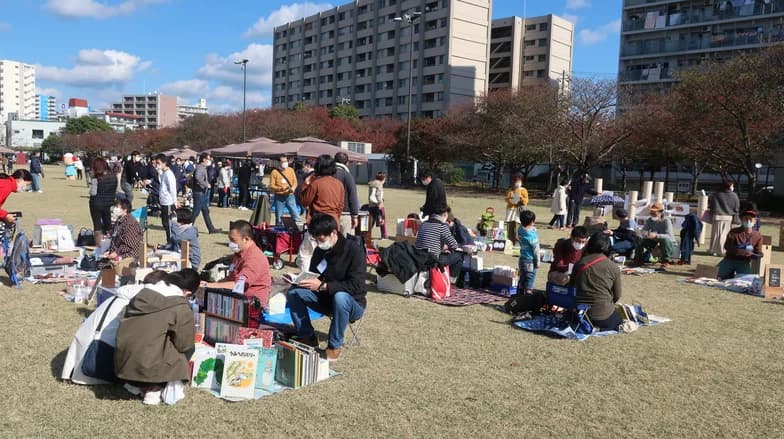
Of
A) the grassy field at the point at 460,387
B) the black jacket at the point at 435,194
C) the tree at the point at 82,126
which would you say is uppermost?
the tree at the point at 82,126

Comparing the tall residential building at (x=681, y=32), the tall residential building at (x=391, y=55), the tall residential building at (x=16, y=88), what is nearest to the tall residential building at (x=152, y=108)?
the tall residential building at (x=16, y=88)

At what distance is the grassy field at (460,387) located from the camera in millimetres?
3832

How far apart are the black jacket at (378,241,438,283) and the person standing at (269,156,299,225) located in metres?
3.25

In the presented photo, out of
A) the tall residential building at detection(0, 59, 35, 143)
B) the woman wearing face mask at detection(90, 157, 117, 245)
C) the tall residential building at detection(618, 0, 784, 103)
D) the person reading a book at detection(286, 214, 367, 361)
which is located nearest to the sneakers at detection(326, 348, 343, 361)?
the person reading a book at detection(286, 214, 367, 361)

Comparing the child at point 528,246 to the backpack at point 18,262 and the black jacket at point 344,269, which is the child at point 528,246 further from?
the backpack at point 18,262

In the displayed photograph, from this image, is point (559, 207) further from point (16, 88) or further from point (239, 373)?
point (16, 88)

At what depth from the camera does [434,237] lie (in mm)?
7730

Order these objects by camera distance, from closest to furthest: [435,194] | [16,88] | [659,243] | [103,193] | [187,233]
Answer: [187,233] < [103,193] < [435,194] < [659,243] < [16,88]

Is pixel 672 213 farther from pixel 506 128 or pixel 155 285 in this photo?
pixel 506 128

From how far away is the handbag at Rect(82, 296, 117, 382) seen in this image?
4.17m

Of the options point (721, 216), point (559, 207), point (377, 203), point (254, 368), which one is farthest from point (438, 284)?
point (559, 207)

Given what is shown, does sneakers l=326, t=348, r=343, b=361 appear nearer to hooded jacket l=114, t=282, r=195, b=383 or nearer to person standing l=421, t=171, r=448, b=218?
hooded jacket l=114, t=282, r=195, b=383

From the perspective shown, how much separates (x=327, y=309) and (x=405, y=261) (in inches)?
98.5

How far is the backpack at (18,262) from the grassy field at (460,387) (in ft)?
0.65
